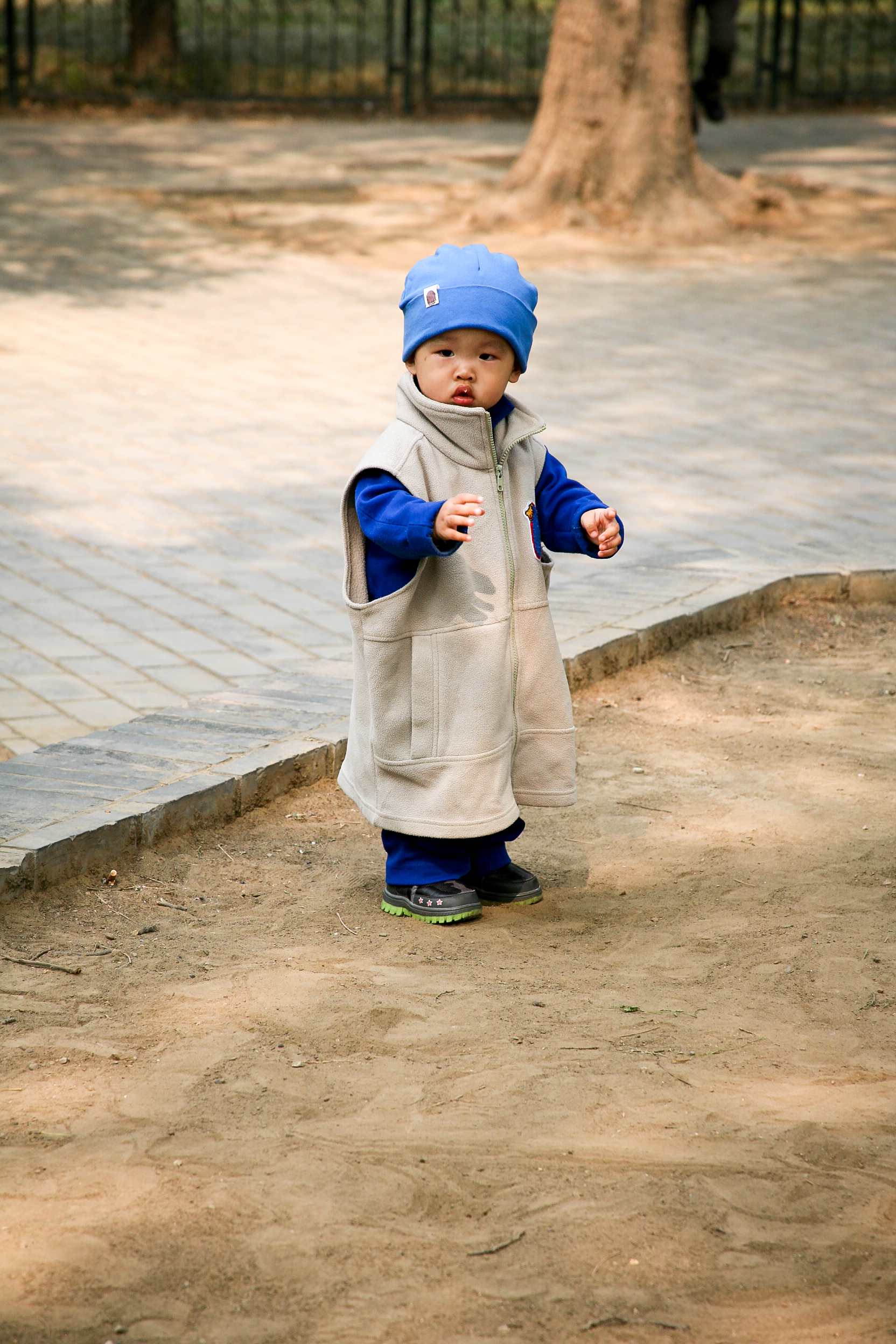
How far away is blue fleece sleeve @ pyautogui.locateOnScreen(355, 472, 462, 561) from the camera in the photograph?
114 inches

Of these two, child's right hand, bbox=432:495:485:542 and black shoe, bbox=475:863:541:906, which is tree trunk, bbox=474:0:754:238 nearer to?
black shoe, bbox=475:863:541:906

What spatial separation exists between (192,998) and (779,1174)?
118 centimetres

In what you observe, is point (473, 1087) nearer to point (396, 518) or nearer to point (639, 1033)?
point (639, 1033)

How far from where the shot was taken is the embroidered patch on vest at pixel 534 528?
10.6 feet

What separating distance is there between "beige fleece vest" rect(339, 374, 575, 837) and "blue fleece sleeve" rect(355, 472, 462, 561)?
0.03 meters

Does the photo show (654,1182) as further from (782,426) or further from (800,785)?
(782,426)

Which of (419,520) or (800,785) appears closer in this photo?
(419,520)

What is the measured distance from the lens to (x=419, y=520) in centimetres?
289

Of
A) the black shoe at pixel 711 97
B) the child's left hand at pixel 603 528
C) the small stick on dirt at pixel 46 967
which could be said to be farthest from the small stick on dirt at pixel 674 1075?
the black shoe at pixel 711 97

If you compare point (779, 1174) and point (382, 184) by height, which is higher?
point (382, 184)

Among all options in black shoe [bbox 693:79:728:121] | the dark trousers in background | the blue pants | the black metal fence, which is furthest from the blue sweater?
the black metal fence

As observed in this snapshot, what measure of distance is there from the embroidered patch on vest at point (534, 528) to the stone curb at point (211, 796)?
3.18ft

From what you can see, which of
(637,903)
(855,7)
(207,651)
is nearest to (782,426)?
(207,651)

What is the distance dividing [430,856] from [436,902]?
11 cm
